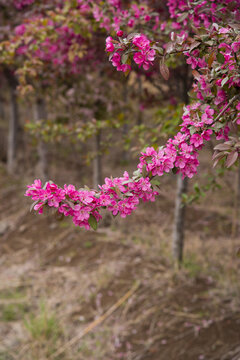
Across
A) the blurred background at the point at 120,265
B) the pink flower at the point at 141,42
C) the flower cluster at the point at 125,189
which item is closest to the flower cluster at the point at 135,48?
the pink flower at the point at 141,42

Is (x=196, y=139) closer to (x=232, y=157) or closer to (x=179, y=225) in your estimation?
(x=232, y=157)

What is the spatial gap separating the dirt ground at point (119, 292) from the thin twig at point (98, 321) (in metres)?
0.01

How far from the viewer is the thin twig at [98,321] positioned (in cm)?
316

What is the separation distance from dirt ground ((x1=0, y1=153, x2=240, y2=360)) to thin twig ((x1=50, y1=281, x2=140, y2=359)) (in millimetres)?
10

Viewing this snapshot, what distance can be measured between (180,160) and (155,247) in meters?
3.58

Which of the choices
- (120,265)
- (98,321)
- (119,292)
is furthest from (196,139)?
(120,265)

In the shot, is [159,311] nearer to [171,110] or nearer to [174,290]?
[174,290]

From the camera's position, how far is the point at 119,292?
3895 mm

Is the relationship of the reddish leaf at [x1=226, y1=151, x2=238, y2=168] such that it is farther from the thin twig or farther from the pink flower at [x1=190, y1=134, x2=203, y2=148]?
the thin twig

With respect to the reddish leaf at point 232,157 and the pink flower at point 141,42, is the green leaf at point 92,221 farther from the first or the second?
the pink flower at point 141,42

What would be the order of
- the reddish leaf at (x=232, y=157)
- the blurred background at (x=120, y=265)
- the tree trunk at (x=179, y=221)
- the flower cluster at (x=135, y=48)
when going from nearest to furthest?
the reddish leaf at (x=232, y=157) → the flower cluster at (x=135, y=48) → the blurred background at (x=120, y=265) → the tree trunk at (x=179, y=221)

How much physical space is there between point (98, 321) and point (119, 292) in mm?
500

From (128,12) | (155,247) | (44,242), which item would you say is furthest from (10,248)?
(128,12)

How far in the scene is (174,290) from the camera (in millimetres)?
3809
